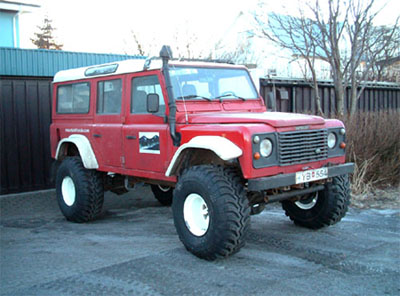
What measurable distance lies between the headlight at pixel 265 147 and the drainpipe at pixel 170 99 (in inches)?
43.0

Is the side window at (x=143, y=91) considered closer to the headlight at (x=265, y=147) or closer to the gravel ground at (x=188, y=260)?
the headlight at (x=265, y=147)

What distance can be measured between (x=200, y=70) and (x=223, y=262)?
8.46ft

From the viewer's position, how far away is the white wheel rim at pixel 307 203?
5.88 m

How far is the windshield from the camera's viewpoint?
5613 mm

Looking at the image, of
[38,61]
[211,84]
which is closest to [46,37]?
[38,61]

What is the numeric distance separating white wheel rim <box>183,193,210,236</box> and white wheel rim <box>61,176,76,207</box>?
276cm

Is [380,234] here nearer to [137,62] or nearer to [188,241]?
[188,241]

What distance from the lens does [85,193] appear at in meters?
6.66

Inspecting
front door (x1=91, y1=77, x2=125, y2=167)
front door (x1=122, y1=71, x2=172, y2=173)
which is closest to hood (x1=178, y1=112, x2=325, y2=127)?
front door (x1=122, y1=71, x2=172, y2=173)

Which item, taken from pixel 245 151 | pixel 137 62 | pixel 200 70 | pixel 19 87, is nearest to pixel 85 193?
pixel 137 62

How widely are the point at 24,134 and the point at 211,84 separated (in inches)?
198

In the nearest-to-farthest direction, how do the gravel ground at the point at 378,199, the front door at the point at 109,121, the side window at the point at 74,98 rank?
the front door at the point at 109,121 → the side window at the point at 74,98 → the gravel ground at the point at 378,199

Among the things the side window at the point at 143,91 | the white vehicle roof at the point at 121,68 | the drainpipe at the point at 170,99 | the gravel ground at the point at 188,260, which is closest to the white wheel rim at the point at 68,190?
the gravel ground at the point at 188,260

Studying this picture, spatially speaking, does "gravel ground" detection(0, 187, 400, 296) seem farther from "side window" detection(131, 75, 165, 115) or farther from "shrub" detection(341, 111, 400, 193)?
"side window" detection(131, 75, 165, 115)
